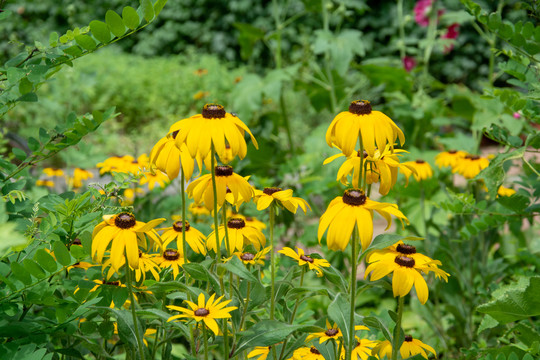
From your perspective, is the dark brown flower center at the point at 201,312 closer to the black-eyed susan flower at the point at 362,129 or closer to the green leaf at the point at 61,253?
the green leaf at the point at 61,253

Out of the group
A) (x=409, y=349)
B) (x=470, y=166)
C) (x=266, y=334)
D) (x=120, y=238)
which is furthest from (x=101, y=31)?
(x=470, y=166)

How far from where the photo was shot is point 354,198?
1082 millimetres

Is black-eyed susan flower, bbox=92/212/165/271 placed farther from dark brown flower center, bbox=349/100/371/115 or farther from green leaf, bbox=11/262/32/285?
dark brown flower center, bbox=349/100/371/115

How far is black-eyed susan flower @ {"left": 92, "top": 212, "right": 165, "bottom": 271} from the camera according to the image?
43.2 inches

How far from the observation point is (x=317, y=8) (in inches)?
140

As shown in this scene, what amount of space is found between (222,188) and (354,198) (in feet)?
0.93

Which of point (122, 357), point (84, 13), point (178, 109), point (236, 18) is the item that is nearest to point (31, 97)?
point (122, 357)

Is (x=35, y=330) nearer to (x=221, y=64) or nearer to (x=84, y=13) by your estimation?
(x=221, y=64)

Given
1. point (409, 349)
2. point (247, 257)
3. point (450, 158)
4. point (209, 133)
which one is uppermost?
point (209, 133)

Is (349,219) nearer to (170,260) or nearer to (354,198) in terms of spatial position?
(354,198)

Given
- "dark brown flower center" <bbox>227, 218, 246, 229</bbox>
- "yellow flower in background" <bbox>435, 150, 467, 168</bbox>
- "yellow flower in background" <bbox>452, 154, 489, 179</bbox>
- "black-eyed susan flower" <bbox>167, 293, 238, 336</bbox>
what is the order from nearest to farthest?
"black-eyed susan flower" <bbox>167, 293, 238, 336</bbox> < "dark brown flower center" <bbox>227, 218, 246, 229</bbox> < "yellow flower in background" <bbox>452, 154, 489, 179</bbox> < "yellow flower in background" <bbox>435, 150, 467, 168</bbox>

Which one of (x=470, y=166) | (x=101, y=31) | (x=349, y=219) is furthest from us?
(x=470, y=166)

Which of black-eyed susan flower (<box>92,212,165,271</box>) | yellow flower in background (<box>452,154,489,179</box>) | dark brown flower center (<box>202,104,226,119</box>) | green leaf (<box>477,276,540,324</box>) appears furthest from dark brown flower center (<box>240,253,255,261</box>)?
yellow flower in background (<box>452,154,489,179</box>)

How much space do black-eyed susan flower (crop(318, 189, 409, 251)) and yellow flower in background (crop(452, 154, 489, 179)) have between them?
135 cm
